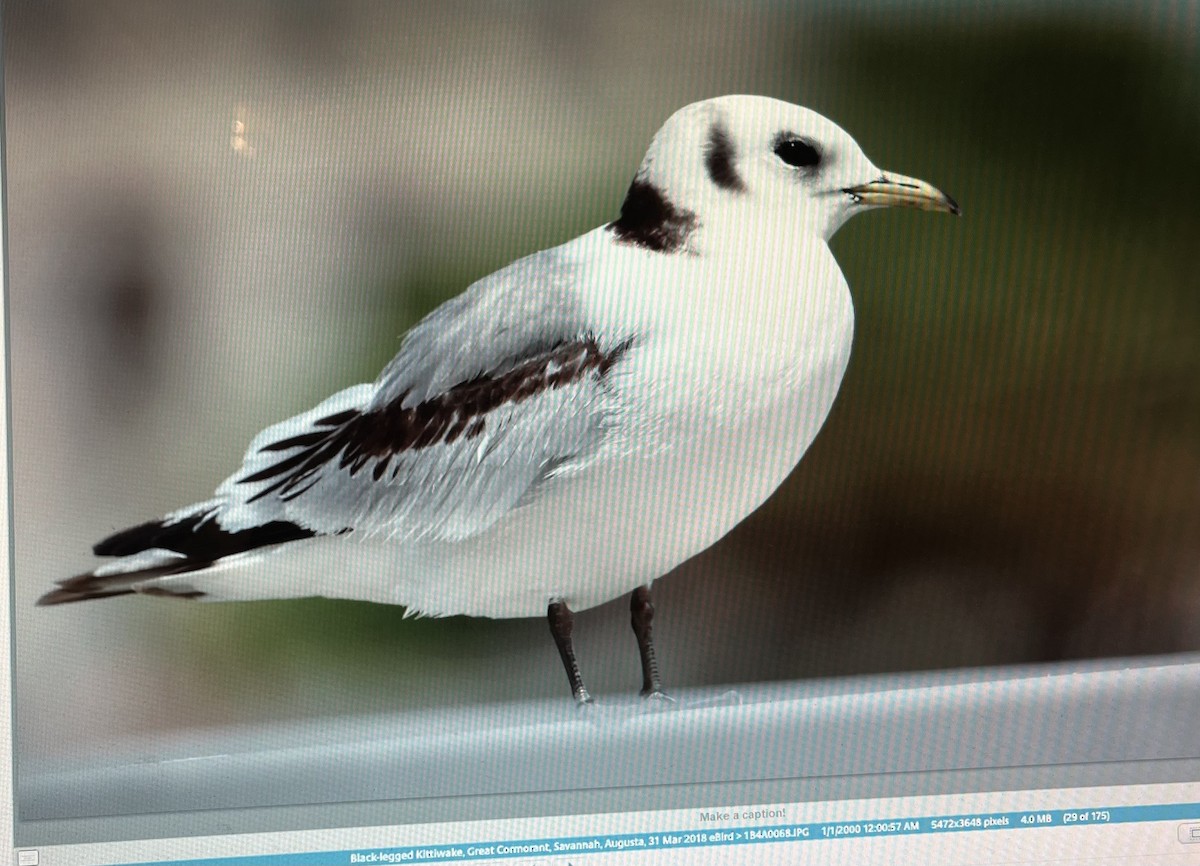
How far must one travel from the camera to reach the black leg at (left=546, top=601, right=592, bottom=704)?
846 millimetres

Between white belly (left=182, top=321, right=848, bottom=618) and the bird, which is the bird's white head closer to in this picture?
the bird

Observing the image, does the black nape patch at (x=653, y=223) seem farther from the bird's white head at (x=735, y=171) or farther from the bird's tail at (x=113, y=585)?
the bird's tail at (x=113, y=585)

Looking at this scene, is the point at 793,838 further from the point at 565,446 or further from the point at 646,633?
the point at 565,446

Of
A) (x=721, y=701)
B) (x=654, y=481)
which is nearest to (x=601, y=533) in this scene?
(x=654, y=481)

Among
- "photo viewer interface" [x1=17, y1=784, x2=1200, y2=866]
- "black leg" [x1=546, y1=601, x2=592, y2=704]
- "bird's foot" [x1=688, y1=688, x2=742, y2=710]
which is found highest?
"black leg" [x1=546, y1=601, x2=592, y2=704]

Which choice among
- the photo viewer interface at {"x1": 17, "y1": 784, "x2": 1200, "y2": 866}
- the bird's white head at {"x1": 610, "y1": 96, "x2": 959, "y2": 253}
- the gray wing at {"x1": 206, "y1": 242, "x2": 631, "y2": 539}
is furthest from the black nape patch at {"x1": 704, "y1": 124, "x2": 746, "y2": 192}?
the photo viewer interface at {"x1": 17, "y1": 784, "x2": 1200, "y2": 866}

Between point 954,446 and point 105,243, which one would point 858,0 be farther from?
point 105,243

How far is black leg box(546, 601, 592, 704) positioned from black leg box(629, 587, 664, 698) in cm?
5

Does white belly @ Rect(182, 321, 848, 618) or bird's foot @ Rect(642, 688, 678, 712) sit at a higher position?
white belly @ Rect(182, 321, 848, 618)

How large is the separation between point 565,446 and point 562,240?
17cm

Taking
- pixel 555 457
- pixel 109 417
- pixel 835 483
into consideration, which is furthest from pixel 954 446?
pixel 109 417

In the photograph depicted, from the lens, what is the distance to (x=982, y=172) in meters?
0.86

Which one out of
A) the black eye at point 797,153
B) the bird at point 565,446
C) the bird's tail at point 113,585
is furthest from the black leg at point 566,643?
the black eye at point 797,153

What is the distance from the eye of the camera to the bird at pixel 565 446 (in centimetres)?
81
